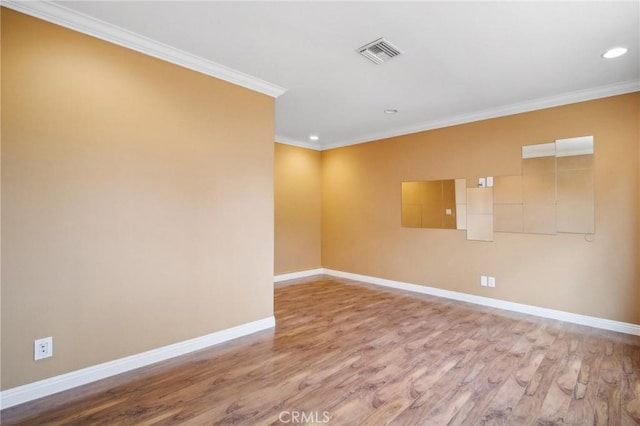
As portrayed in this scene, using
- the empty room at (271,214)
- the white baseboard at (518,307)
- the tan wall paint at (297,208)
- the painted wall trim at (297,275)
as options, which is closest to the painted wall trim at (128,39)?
the empty room at (271,214)

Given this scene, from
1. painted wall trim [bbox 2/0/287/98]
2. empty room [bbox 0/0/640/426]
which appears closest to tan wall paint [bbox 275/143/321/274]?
empty room [bbox 0/0/640/426]

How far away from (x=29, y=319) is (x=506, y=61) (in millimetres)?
4467

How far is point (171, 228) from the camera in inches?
110

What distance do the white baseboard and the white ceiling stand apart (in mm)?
2600

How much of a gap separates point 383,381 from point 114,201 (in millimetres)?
2599

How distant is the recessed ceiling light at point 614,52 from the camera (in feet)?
8.76

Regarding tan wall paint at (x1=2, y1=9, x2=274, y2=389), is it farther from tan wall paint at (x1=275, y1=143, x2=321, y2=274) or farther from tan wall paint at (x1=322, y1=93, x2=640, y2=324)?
tan wall paint at (x1=322, y1=93, x2=640, y2=324)

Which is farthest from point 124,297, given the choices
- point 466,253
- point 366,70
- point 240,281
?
point 466,253

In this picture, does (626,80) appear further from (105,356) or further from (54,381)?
(54,381)

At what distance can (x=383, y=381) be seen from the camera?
94.4 inches

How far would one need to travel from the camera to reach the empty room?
2109 mm

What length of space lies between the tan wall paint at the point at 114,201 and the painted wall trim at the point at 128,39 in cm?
6

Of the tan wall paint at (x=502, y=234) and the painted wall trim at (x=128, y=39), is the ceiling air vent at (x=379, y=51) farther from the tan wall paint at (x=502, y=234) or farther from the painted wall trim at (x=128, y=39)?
the tan wall paint at (x=502, y=234)

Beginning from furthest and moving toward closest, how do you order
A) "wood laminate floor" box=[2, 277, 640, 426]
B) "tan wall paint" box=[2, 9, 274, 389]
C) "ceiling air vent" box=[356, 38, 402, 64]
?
"ceiling air vent" box=[356, 38, 402, 64]
"tan wall paint" box=[2, 9, 274, 389]
"wood laminate floor" box=[2, 277, 640, 426]
